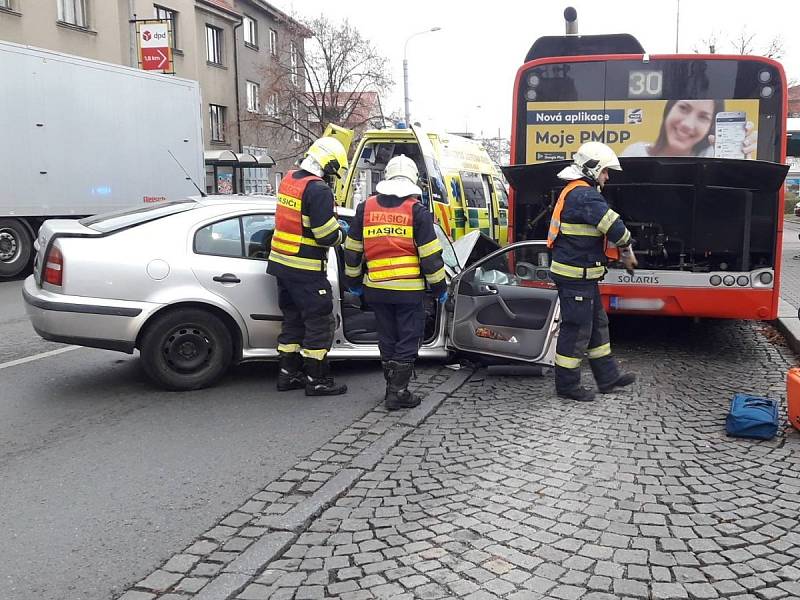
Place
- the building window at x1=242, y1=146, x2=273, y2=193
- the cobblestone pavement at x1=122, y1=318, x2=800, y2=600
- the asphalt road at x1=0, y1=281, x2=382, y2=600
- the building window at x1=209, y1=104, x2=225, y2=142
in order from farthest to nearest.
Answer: the building window at x1=209, y1=104, x2=225, y2=142 < the building window at x1=242, y1=146, x2=273, y2=193 < the asphalt road at x1=0, y1=281, x2=382, y2=600 < the cobblestone pavement at x1=122, y1=318, x2=800, y2=600

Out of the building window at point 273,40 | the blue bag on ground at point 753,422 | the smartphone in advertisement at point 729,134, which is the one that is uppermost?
the building window at point 273,40

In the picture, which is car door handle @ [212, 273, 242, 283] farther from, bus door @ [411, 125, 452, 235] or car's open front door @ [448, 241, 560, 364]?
bus door @ [411, 125, 452, 235]

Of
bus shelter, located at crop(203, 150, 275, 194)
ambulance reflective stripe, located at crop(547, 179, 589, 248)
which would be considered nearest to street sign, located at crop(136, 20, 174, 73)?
bus shelter, located at crop(203, 150, 275, 194)

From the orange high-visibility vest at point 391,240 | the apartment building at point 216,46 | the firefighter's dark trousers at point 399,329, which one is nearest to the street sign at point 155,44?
the apartment building at point 216,46

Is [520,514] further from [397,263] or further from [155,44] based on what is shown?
[155,44]

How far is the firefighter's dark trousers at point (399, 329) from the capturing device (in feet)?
17.8

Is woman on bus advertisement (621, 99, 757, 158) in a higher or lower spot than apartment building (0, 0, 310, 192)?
lower

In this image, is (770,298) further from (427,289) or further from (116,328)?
(116,328)

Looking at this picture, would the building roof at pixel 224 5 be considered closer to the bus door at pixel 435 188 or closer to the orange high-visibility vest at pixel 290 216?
the bus door at pixel 435 188

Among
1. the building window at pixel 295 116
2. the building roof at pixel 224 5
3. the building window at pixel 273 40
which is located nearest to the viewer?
the building roof at pixel 224 5

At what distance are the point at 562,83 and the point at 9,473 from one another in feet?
18.7

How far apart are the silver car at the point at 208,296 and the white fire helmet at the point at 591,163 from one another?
0.76 metres

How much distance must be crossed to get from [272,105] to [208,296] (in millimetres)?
29495

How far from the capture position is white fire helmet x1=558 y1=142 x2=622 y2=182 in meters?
5.57
